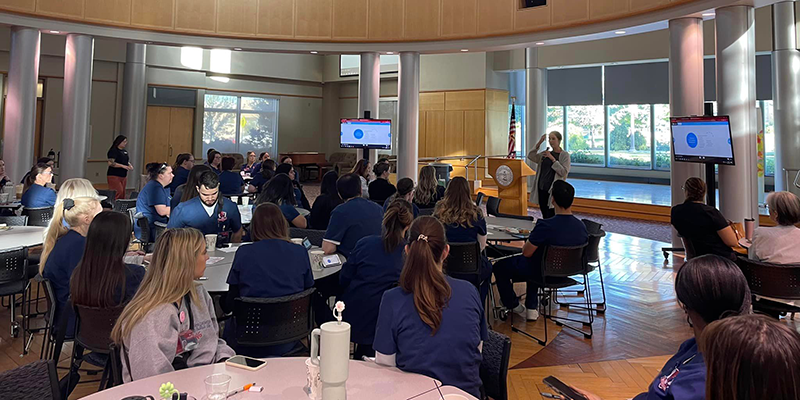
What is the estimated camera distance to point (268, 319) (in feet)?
9.48

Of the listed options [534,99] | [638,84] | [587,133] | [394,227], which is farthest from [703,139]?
[587,133]

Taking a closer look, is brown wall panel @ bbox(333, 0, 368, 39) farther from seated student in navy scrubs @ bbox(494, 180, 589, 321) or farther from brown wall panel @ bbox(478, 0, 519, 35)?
seated student in navy scrubs @ bbox(494, 180, 589, 321)

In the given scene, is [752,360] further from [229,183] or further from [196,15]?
[196,15]

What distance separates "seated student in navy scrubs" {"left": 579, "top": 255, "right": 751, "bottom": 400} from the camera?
5.20 ft

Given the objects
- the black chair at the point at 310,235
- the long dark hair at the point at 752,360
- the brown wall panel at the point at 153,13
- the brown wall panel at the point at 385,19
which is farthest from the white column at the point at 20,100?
the long dark hair at the point at 752,360

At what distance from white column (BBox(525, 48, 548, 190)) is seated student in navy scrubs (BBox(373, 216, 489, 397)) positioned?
1264 centimetres

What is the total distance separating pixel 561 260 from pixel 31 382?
3.76 m

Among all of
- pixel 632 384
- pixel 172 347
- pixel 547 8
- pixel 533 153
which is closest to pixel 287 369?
pixel 172 347

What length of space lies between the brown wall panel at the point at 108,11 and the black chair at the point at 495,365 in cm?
971

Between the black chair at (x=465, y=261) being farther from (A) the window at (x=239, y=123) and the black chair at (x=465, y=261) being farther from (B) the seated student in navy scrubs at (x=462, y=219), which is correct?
(A) the window at (x=239, y=123)

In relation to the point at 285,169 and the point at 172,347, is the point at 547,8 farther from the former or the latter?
the point at 172,347

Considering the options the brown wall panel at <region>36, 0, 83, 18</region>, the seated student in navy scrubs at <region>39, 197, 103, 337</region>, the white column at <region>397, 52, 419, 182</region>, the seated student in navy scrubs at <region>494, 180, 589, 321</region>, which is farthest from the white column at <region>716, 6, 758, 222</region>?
the brown wall panel at <region>36, 0, 83, 18</region>

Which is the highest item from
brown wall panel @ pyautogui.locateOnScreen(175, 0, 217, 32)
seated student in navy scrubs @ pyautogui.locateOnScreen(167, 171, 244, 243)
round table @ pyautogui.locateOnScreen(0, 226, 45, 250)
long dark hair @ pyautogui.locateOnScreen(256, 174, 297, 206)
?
brown wall panel @ pyautogui.locateOnScreen(175, 0, 217, 32)

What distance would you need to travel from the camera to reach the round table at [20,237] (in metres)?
4.31
